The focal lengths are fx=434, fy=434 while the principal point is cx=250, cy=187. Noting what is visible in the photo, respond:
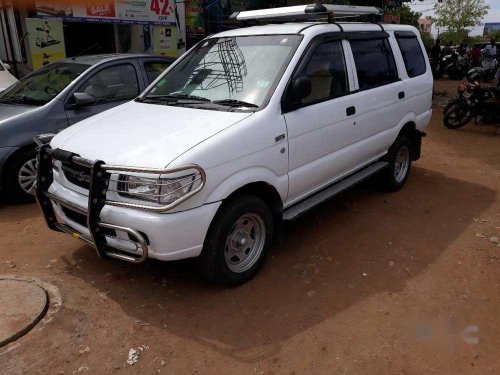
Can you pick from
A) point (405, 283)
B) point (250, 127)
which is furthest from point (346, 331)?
point (250, 127)

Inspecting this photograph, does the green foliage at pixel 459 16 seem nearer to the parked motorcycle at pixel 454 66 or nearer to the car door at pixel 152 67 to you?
the parked motorcycle at pixel 454 66

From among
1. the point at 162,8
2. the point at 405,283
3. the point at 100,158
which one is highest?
the point at 162,8

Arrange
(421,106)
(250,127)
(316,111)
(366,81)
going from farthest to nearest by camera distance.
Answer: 1. (421,106)
2. (366,81)
3. (316,111)
4. (250,127)

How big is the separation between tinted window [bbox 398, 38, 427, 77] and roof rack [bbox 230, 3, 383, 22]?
598 millimetres

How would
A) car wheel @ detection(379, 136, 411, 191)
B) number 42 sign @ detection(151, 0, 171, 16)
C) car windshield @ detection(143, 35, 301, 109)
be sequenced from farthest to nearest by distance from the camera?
1. number 42 sign @ detection(151, 0, 171, 16)
2. car wheel @ detection(379, 136, 411, 191)
3. car windshield @ detection(143, 35, 301, 109)

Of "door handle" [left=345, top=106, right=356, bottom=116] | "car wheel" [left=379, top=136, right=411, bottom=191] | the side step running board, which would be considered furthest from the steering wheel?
"car wheel" [left=379, top=136, right=411, bottom=191]

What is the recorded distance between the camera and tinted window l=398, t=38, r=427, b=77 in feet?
17.4

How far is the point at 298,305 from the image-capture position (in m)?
3.26

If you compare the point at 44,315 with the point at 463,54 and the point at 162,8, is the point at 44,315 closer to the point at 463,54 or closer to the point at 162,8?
the point at 162,8

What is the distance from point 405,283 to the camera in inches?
139

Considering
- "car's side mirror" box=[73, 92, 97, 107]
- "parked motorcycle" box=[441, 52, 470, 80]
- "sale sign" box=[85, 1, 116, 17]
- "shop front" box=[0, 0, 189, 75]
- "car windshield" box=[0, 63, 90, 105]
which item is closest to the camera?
"car's side mirror" box=[73, 92, 97, 107]

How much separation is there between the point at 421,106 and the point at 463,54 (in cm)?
1951

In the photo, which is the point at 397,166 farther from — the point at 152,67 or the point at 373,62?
the point at 152,67

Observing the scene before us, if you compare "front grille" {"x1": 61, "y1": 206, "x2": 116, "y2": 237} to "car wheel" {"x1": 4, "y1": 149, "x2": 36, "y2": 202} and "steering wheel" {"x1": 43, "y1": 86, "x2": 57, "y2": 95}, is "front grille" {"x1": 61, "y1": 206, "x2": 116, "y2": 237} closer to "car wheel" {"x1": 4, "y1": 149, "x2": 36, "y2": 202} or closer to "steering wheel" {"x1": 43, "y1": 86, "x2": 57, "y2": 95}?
"car wheel" {"x1": 4, "y1": 149, "x2": 36, "y2": 202}
